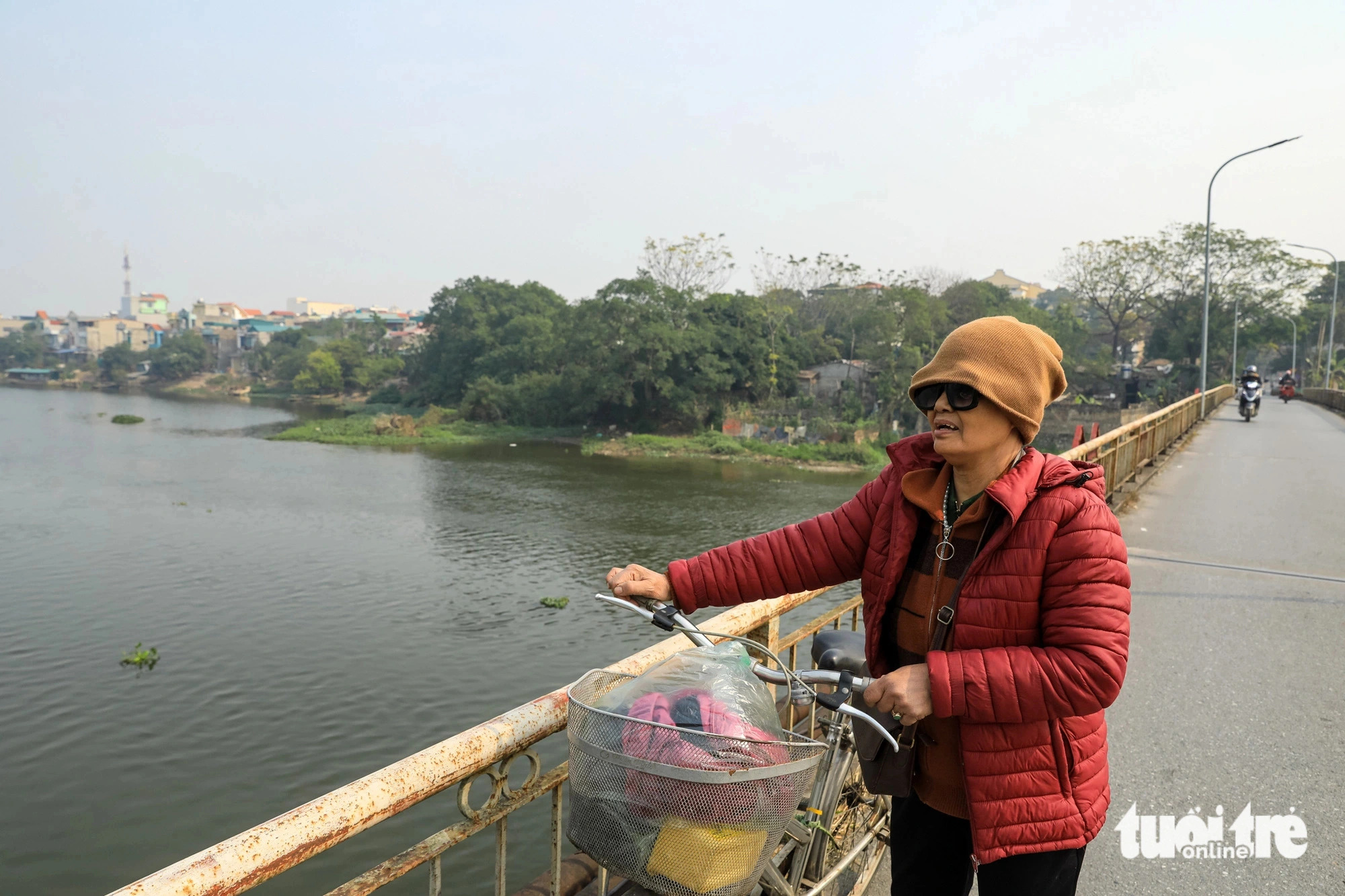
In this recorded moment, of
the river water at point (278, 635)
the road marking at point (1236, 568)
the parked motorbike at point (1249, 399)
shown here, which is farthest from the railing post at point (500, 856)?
the parked motorbike at point (1249, 399)

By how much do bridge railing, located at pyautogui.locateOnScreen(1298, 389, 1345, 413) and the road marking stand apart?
24896 mm

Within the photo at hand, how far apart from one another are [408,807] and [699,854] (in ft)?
1.45

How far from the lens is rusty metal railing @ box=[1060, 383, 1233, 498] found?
23.7 feet

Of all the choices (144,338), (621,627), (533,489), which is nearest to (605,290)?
(533,489)

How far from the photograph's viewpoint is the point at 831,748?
168cm

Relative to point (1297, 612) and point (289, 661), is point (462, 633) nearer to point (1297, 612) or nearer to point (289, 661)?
point (289, 661)

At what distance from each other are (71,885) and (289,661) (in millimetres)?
4578

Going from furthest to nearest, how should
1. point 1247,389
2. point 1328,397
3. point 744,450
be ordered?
point 744,450 → point 1328,397 → point 1247,389

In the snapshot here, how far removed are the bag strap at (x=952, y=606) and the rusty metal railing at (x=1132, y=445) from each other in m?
2.86

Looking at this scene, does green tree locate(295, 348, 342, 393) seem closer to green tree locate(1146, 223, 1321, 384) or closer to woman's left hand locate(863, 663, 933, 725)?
green tree locate(1146, 223, 1321, 384)

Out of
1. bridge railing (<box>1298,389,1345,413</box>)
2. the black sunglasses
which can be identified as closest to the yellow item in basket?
the black sunglasses

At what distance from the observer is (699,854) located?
4.44 feet

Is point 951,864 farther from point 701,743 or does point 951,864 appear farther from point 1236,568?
point 1236,568

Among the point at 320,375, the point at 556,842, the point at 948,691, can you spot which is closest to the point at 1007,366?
the point at 948,691
